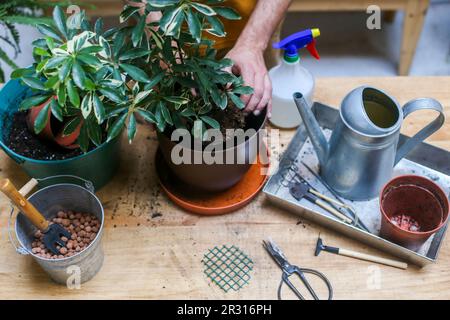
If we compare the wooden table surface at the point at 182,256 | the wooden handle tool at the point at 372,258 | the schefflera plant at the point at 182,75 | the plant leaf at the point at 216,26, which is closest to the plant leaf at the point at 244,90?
the schefflera plant at the point at 182,75

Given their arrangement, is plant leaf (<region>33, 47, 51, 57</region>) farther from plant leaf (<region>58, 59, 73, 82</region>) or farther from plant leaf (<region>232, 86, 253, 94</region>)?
plant leaf (<region>232, 86, 253, 94</region>)

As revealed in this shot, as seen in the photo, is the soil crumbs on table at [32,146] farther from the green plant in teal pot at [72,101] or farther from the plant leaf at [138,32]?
the plant leaf at [138,32]

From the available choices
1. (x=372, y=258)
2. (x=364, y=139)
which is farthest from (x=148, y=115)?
(x=372, y=258)

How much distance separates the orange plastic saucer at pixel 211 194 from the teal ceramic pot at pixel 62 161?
0.11 meters

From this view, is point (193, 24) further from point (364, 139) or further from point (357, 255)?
point (357, 255)

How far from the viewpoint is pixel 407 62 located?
2.09m

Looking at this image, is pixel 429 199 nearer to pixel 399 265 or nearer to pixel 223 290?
pixel 399 265

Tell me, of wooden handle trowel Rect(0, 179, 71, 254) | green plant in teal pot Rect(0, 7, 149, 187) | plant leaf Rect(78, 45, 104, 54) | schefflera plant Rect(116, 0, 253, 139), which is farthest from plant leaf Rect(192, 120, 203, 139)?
wooden handle trowel Rect(0, 179, 71, 254)

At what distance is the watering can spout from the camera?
0.93m

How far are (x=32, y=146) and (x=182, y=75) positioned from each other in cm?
36

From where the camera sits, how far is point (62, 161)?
94cm

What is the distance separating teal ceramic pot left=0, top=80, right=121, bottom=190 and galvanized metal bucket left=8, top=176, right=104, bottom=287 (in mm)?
24

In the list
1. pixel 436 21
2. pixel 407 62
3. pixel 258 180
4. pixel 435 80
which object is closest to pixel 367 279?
pixel 258 180

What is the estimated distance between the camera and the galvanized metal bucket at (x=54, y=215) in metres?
0.86
